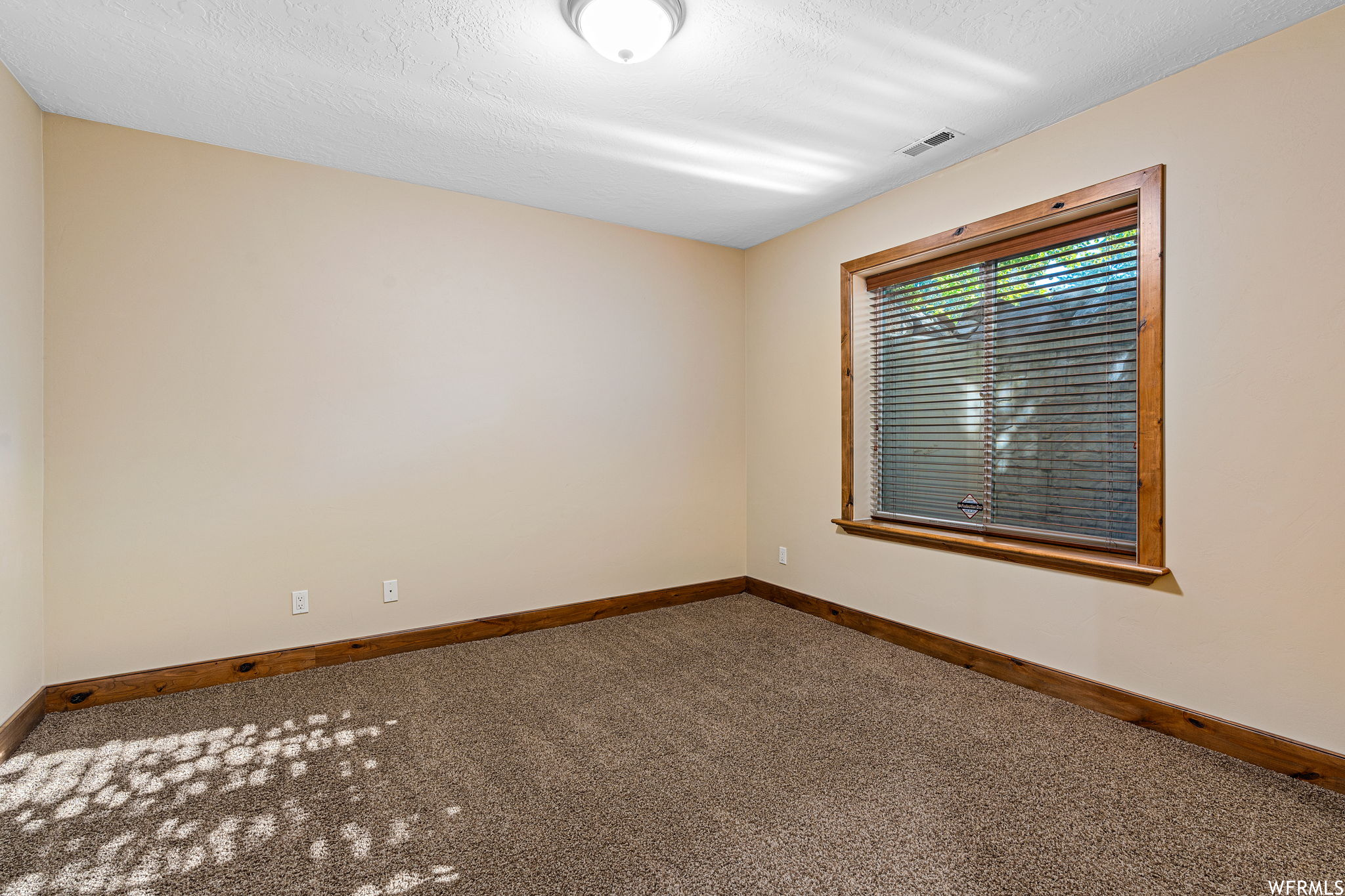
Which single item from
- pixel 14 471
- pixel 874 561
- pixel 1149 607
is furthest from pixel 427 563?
pixel 1149 607

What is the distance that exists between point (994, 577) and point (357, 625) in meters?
3.18

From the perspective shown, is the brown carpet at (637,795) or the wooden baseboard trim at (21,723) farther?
the wooden baseboard trim at (21,723)

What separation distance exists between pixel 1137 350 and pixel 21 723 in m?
4.48

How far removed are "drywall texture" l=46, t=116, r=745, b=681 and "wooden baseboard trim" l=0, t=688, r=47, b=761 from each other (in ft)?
0.43

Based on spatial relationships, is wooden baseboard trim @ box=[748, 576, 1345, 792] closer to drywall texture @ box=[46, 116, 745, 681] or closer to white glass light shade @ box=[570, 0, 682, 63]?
drywall texture @ box=[46, 116, 745, 681]

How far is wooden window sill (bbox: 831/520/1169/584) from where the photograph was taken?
252 cm

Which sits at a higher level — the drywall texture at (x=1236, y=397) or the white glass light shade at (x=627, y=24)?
the white glass light shade at (x=627, y=24)

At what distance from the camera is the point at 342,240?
10.4 feet

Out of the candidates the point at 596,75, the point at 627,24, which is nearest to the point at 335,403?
the point at 596,75

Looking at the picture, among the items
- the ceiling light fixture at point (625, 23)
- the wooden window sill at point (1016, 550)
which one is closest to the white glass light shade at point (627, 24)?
the ceiling light fixture at point (625, 23)

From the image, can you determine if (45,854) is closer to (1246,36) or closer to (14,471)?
(14,471)

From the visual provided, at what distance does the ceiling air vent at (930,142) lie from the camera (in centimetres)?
281

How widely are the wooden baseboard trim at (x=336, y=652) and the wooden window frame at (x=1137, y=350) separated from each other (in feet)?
5.64

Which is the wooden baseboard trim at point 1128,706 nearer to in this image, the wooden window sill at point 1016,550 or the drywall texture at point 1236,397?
the drywall texture at point 1236,397
